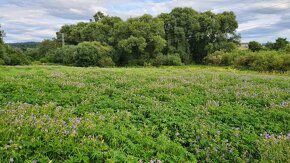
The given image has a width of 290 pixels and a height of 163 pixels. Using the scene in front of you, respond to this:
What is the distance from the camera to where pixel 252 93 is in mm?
11875

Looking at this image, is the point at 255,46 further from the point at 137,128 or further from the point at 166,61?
the point at 137,128

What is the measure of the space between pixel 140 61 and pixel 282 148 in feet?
188

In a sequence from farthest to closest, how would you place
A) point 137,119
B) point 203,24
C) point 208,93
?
point 203,24 → point 208,93 → point 137,119

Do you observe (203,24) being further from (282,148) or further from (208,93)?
(282,148)

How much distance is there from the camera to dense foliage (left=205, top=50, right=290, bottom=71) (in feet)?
148

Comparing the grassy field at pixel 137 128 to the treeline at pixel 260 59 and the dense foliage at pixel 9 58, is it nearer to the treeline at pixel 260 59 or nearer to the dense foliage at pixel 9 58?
the treeline at pixel 260 59

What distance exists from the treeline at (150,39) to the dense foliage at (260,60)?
11225 millimetres

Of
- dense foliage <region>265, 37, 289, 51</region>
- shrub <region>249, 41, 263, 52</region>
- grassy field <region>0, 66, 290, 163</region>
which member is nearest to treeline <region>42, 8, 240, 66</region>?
shrub <region>249, 41, 263, 52</region>

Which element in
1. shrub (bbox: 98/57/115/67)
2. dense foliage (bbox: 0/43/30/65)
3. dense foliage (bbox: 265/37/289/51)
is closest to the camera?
dense foliage (bbox: 0/43/30/65)

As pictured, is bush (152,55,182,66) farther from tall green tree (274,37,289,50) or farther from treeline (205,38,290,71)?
tall green tree (274,37,289,50)

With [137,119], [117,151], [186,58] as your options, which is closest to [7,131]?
[117,151]

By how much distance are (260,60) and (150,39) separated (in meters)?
24.6

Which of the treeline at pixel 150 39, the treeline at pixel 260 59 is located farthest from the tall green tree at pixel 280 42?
the treeline at pixel 150 39

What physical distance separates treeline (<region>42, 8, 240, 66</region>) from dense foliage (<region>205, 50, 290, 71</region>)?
36.8ft
